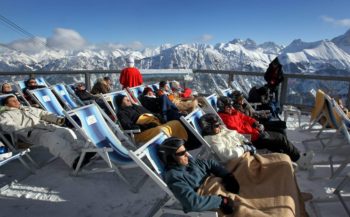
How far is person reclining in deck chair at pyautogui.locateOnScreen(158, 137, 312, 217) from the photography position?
2490mm

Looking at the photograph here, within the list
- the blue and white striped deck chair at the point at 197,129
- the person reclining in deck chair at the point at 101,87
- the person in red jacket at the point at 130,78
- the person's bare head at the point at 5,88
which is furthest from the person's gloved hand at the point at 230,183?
the person reclining in deck chair at the point at 101,87

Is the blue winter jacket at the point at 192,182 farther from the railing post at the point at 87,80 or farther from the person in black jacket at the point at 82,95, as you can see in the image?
the railing post at the point at 87,80

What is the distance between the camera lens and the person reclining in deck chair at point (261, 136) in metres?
4.27

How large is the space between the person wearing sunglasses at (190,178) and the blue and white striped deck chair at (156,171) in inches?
2.2

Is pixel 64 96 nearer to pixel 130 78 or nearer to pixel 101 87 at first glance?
pixel 101 87

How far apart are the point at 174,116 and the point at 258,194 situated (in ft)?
10.2

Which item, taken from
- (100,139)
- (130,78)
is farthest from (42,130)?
(130,78)

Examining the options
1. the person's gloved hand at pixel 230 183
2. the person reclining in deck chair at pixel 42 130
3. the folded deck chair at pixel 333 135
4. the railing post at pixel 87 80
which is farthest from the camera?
the railing post at pixel 87 80

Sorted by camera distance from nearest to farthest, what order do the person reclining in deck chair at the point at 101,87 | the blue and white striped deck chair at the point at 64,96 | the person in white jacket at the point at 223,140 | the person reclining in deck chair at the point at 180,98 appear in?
1. the person in white jacket at the point at 223,140
2. the person reclining in deck chair at the point at 180,98
3. the blue and white striped deck chair at the point at 64,96
4. the person reclining in deck chair at the point at 101,87

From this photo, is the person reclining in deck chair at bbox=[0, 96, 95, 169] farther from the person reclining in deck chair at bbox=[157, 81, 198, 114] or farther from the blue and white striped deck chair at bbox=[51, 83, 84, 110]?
the person reclining in deck chair at bbox=[157, 81, 198, 114]

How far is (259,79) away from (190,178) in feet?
20.0

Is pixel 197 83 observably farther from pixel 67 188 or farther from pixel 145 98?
pixel 67 188

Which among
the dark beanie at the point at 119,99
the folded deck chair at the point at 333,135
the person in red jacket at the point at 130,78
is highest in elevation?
the person in red jacket at the point at 130,78

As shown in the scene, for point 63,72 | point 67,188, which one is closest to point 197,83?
point 63,72
